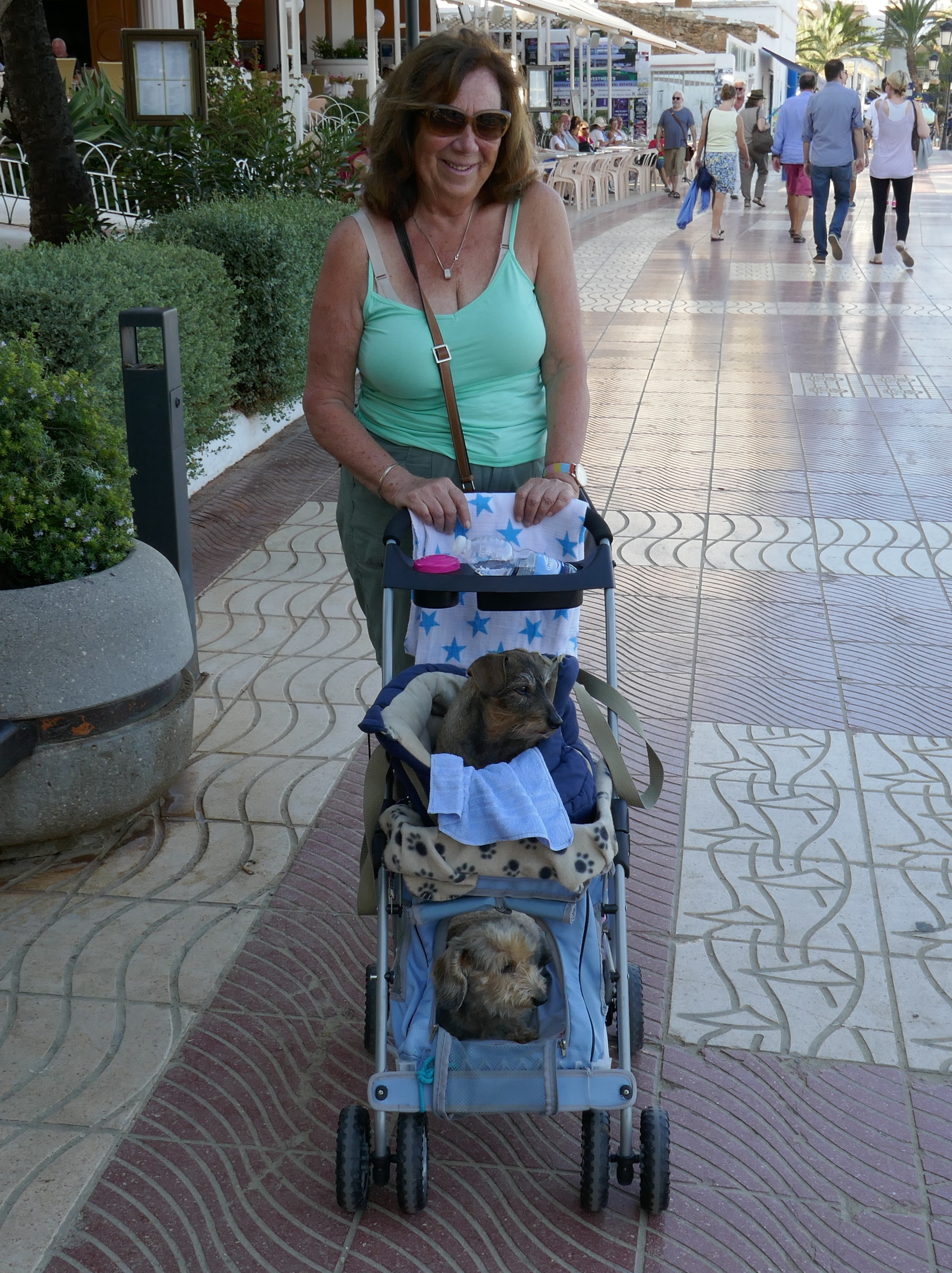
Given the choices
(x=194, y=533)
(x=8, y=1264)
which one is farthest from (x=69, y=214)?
(x=8, y=1264)

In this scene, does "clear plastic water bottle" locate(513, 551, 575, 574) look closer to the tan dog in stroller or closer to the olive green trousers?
the olive green trousers

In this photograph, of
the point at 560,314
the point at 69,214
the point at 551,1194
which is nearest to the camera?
the point at 551,1194

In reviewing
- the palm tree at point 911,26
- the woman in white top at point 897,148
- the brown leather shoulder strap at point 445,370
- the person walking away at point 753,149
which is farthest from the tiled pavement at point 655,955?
the palm tree at point 911,26

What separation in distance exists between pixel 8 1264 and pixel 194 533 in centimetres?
484

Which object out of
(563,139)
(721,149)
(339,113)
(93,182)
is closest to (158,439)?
(93,182)

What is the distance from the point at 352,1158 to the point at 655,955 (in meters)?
1.15

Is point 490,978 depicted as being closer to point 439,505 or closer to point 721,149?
point 439,505

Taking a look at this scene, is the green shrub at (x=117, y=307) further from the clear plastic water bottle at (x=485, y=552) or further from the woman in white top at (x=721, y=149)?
the woman in white top at (x=721, y=149)

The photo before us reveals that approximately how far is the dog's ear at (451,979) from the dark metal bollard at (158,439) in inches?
86.5

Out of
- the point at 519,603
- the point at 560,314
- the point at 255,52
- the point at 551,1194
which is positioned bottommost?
the point at 551,1194

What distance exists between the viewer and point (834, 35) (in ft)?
270

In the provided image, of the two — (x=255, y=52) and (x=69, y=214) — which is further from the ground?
(x=255, y=52)

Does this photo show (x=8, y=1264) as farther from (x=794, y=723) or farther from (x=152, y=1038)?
(x=794, y=723)

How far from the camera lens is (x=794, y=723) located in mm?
4688
